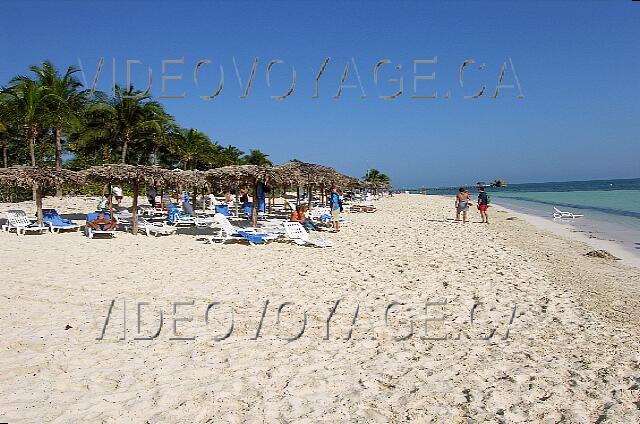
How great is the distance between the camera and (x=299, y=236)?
1062cm

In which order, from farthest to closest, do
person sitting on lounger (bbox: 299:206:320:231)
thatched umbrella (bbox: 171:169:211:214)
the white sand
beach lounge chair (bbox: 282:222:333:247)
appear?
thatched umbrella (bbox: 171:169:211:214), person sitting on lounger (bbox: 299:206:320:231), beach lounge chair (bbox: 282:222:333:247), the white sand

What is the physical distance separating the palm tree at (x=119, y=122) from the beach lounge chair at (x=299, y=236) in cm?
1621

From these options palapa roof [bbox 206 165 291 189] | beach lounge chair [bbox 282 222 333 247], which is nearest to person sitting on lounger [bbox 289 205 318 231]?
palapa roof [bbox 206 165 291 189]

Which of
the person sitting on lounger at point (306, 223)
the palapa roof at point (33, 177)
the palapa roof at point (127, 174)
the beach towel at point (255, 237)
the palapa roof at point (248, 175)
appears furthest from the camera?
the person sitting on lounger at point (306, 223)

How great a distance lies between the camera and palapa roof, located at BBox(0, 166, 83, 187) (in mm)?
12227

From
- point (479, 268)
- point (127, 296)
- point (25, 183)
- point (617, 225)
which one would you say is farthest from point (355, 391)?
point (617, 225)

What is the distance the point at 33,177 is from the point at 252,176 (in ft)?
20.7

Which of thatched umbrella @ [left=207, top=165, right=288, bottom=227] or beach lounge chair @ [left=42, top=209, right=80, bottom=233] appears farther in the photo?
thatched umbrella @ [left=207, top=165, right=288, bottom=227]

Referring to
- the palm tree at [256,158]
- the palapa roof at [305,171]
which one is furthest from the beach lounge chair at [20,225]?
the palm tree at [256,158]

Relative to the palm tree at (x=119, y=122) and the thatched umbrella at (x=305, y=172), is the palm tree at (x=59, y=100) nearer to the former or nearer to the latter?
the palm tree at (x=119, y=122)

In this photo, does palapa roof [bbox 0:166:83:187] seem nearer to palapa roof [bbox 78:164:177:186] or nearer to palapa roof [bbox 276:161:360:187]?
palapa roof [bbox 78:164:177:186]

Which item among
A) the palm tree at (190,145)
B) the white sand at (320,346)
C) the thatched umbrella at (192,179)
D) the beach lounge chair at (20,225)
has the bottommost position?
the white sand at (320,346)

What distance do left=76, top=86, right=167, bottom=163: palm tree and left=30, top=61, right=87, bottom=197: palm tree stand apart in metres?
1.00

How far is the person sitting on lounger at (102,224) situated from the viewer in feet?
38.7
